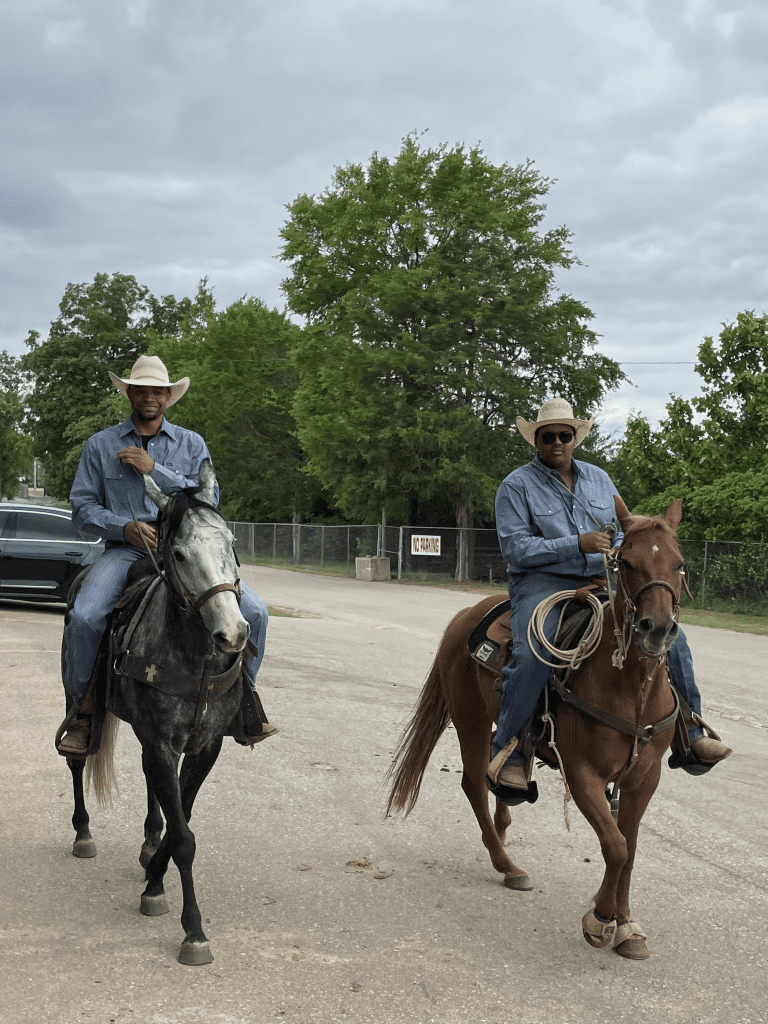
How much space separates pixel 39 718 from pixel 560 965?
19.9 ft

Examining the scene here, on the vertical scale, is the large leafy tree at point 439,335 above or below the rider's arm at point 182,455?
above

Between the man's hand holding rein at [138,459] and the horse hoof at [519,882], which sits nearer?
the man's hand holding rein at [138,459]

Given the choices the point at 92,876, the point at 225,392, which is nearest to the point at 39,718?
the point at 92,876

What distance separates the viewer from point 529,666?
4746 mm

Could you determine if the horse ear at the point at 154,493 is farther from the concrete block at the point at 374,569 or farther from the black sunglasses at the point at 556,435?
the concrete block at the point at 374,569

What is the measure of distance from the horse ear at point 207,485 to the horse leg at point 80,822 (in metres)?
1.84

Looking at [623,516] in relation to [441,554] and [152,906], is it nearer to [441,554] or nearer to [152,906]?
[152,906]

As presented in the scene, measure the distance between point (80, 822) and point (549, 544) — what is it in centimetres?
302

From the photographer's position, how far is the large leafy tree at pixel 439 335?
107 feet

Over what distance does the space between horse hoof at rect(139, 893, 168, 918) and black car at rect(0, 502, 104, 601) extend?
12258mm

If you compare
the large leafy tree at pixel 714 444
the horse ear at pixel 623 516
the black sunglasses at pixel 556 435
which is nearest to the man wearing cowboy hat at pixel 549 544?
the black sunglasses at pixel 556 435

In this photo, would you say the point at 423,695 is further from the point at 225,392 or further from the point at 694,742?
the point at 225,392

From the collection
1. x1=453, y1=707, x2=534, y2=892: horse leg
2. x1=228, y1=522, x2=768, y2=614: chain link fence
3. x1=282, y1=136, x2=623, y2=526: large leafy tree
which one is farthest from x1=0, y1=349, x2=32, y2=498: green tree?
x1=453, y1=707, x2=534, y2=892: horse leg

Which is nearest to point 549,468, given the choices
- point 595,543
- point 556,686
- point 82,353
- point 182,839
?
point 595,543
